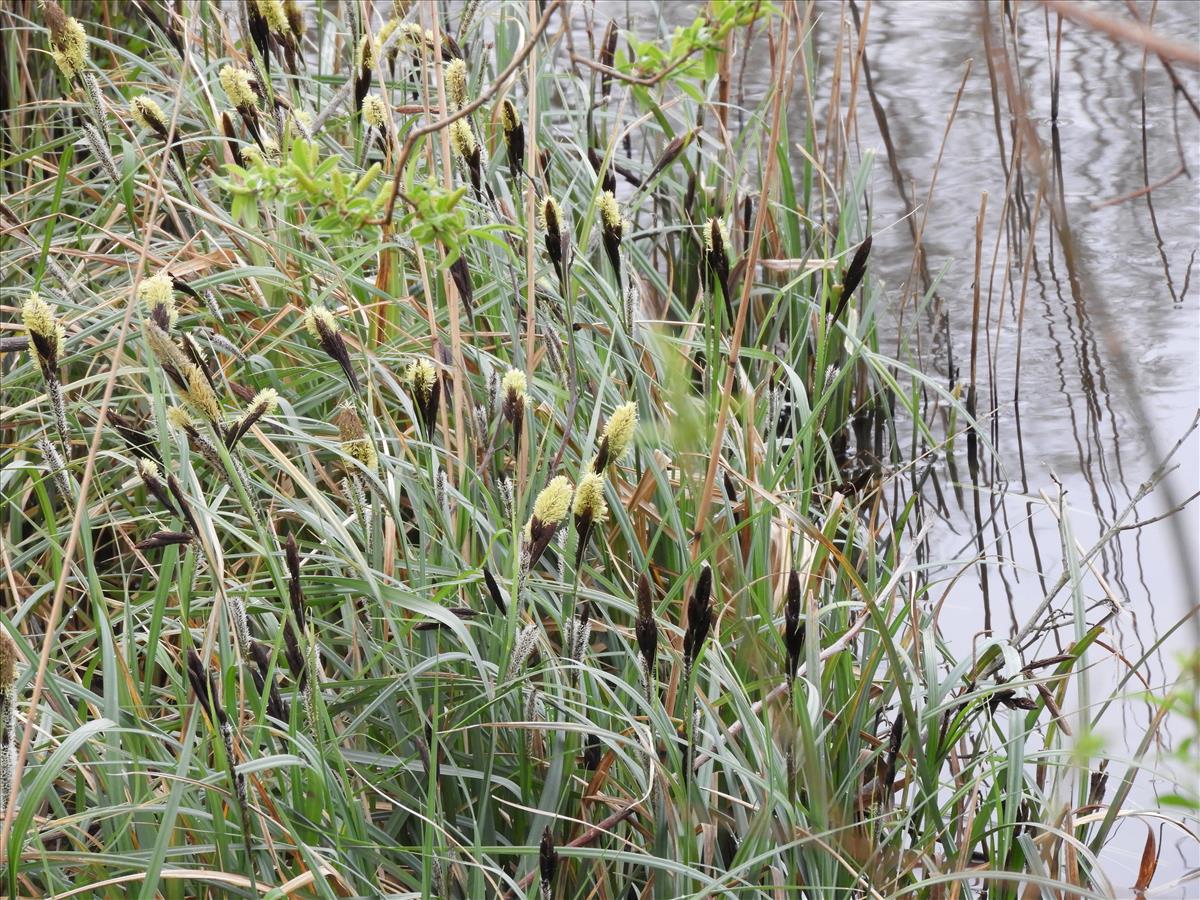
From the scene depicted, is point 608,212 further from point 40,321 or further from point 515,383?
point 40,321

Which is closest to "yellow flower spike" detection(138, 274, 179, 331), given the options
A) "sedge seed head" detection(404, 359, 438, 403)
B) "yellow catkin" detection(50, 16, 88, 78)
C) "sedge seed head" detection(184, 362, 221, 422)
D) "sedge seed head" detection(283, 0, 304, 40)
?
"sedge seed head" detection(184, 362, 221, 422)

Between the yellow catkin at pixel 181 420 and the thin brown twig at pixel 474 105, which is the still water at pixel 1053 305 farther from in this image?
the yellow catkin at pixel 181 420

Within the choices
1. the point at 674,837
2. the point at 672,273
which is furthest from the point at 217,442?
the point at 672,273

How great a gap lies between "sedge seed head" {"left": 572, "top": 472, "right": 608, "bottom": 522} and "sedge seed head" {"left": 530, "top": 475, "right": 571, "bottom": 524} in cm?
1

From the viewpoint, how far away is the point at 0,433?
2211 mm

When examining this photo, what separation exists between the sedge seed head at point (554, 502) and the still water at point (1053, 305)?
26.5 inches

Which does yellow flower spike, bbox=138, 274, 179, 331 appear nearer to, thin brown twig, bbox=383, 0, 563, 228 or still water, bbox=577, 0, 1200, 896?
thin brown twig, bbox=383, 0, 563, 228

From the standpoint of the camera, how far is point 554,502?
1.11m

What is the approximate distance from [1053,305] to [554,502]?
2508 mm

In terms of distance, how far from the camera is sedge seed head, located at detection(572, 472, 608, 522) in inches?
43.4

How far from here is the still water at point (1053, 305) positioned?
219cm

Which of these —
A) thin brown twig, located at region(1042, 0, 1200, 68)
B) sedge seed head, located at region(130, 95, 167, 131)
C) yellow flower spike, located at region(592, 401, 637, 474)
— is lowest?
yellow flower spike, located at region(592, 401, 637, 474)

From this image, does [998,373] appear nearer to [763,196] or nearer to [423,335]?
[423,335]

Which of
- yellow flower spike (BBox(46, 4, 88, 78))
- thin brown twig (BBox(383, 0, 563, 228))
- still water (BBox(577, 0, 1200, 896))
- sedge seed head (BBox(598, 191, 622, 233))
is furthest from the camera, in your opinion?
still water (BBox(577, 0, 1200, 896))
